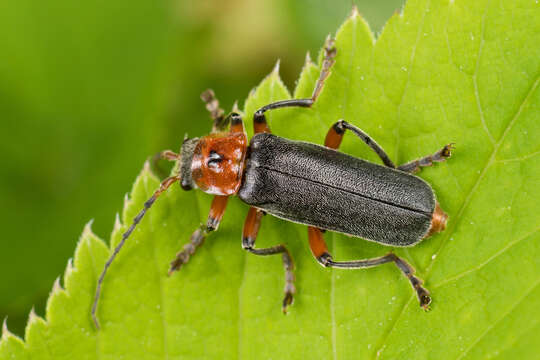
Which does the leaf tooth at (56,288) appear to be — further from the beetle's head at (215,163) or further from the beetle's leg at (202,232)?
the beetle's head at (215,163)

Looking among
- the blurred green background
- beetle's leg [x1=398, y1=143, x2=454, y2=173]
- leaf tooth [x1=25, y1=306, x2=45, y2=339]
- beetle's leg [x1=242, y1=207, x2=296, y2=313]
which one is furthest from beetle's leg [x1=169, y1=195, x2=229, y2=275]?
the blurred green background

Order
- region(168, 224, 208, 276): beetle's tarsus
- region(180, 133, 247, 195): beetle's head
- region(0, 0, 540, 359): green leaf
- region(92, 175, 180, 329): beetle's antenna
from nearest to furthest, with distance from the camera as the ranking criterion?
1. region(0, 0, 540, 359): green leaf
2. region(92, 175, 180, 329): beetle's antenna
3. region(168, 224, 208, 276): beetle's tarsus
4. region(180, 133, 247, 195): beetle's head

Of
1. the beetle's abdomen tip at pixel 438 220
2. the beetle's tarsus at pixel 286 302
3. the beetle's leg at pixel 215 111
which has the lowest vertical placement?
the beetle's tarsus at pixel 286 302

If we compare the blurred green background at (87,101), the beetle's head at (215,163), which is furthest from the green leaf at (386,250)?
the blurred green background at (87,101)

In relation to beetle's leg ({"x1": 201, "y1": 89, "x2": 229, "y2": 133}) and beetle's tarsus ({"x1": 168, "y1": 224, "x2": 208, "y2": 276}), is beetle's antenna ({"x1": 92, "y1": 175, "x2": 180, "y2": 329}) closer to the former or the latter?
beetle's tarsus ({"x1": 168, "y1": 224, "x2": 208, "y2": 276})

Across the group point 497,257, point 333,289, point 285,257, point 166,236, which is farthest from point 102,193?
point 497,257

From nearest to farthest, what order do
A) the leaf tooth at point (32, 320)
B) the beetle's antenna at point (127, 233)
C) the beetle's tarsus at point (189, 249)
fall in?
the leaf tooth at point (32, 320) → the beetle's antenna at point (127, 233) → the beetle's tarsus at point (189, 249)

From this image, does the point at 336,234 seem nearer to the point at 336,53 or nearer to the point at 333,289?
the point at 333,289
